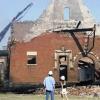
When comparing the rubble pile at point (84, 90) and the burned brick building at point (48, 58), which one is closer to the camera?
the rubble pile at point (84, 90)

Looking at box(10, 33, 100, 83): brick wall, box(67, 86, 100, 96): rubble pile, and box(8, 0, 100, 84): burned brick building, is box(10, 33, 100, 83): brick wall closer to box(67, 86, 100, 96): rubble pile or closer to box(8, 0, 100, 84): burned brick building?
box(8, 0, 100, 84): burned brick building

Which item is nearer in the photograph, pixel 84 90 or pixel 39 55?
pixel 84 90

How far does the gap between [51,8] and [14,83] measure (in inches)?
1126

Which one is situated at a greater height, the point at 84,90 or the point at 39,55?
the point at 39,55

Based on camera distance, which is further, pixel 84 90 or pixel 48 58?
pixel 48 58

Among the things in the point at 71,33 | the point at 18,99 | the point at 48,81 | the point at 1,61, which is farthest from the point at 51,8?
the point at 48,81

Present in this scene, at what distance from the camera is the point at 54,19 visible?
74.8 metres

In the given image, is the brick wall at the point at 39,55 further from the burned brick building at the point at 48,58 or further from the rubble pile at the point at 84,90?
the rubble pile at the point at 84,90

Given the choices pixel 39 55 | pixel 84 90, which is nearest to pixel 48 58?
pixel 39 55

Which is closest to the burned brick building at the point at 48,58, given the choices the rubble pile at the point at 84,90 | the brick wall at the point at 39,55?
the brick wall at the point at 39,55

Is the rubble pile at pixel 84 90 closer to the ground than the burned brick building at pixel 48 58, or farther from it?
closer to the ground

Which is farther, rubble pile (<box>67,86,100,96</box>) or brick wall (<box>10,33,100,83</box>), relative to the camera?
brick wall (<box>10,33,100,83</box>)

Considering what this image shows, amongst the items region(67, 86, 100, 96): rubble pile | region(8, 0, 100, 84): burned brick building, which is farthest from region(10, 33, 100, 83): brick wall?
region(67, 86, 100, 96): rubble pile

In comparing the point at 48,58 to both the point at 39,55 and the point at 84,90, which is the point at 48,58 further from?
the point at 84,90
